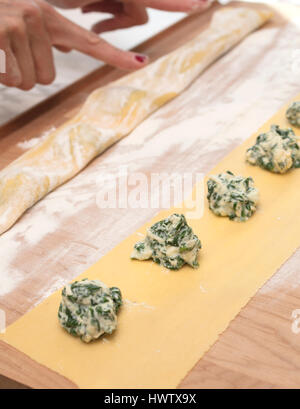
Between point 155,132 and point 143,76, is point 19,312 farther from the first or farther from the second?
point 143,76

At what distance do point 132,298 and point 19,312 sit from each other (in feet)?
0.80

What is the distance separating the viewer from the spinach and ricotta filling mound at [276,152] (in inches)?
61.1

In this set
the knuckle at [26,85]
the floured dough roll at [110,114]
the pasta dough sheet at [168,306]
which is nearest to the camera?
the pasta dough sheet at [168,306]

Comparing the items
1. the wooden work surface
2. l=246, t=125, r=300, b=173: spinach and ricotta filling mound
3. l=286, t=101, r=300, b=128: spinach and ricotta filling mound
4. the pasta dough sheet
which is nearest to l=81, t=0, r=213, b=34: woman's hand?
the wooden work surface

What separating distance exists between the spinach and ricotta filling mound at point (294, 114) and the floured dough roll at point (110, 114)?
0.43 metres

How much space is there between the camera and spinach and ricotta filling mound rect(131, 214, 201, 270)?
125 centimetres

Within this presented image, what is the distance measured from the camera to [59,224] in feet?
4.74

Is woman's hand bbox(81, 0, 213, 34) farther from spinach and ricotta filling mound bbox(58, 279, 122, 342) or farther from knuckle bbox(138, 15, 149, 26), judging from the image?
spinach and ricotta filling mound bbox(58, 279, 122, 342)

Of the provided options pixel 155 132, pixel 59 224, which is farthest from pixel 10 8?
pixel 59 224

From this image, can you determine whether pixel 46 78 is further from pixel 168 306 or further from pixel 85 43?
pixel 168 306

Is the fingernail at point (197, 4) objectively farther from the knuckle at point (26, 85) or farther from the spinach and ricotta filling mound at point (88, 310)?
the spinach and ricotta filling mound at point (88, 310)

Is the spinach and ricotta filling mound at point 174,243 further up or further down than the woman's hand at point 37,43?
further down

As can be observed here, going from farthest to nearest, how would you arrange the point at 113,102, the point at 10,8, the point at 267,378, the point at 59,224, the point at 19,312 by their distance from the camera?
the point at 113,102, the point at 10,8, the point at 59,224, the point at 19,312, the point at 267,378

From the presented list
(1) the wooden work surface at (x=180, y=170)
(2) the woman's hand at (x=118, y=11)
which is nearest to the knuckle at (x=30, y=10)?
(1) the wooden work surface at (x=180, y=170)
